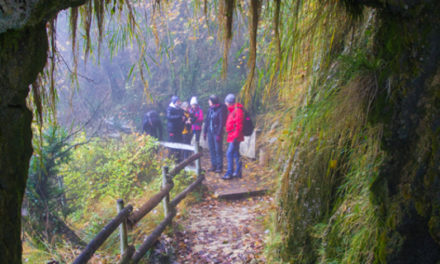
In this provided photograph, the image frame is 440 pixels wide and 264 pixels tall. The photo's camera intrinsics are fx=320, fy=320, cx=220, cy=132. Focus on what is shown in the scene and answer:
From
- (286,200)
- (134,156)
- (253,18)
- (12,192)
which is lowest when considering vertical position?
(134,156)

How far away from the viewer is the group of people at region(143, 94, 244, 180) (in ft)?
28.7

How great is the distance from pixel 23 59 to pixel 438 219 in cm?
210

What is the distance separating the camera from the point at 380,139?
6.54ft

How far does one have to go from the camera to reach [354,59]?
2312mm

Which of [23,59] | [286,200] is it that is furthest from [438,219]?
[23,59]

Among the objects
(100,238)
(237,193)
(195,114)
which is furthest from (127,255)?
(195,114)

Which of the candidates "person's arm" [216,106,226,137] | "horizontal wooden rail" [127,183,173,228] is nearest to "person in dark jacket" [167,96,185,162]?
"person's arm" [216,106,226,137]

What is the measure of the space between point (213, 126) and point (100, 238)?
588cm

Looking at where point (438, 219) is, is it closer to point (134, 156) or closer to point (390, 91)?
point (390, 91)

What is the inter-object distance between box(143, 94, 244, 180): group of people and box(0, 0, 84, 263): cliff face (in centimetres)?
683

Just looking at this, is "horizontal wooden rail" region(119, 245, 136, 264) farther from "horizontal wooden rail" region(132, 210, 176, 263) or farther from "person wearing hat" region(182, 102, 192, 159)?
"person wearing hat" region(182, 102, 192, 159)

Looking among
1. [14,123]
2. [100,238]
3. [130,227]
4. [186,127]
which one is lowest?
[130,227]

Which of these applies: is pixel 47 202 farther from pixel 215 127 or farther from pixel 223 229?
pixel 215 127

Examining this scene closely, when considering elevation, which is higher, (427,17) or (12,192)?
(427,17)
